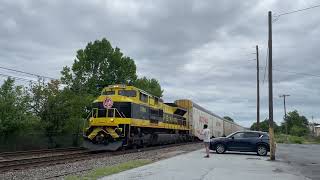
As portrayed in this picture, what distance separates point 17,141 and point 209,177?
69.9 ft

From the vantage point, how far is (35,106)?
34.9 meters

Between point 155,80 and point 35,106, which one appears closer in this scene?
point 35,106

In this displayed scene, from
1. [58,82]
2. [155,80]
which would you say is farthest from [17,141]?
[155,80]

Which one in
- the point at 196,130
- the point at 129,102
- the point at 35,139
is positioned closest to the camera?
the point at 129,102

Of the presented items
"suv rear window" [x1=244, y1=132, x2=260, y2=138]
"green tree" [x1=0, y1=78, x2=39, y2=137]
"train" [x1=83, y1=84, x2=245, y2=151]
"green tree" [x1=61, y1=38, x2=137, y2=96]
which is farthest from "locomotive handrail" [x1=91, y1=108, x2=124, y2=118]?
"green tree" [x1=61, y1=38, x2=137, y2=96]

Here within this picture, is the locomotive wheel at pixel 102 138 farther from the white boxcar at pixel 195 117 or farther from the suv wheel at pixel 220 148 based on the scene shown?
the white boxcar at pixel 195 117

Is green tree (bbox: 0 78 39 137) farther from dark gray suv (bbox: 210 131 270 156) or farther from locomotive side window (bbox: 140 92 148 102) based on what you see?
dark gray suv (bbox: 210 131 270 156)

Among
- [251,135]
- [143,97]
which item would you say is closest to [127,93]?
[143,97]

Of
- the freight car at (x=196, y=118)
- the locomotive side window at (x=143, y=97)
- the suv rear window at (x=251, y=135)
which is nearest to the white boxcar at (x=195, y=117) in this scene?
the freight car at (x=196, y=118)

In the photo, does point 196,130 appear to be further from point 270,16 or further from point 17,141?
point 270,16

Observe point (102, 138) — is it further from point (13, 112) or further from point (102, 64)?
point (102, 64)

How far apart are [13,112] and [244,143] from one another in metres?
14.7

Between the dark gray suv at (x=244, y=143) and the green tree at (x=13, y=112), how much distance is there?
40.7ft

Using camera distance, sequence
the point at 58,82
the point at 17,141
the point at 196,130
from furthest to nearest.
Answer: the point at 196,130 → the point at 58,82 → the point at 17,141
